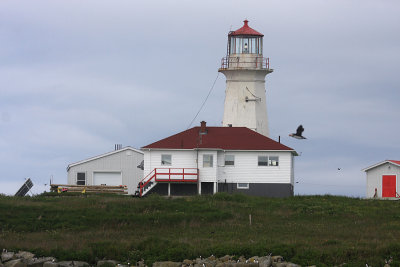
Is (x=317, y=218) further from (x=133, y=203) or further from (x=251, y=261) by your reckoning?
(x=251, y=261)

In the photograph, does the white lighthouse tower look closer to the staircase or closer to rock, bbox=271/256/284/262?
the staircase

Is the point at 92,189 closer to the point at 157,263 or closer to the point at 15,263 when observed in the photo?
the point at 15,263

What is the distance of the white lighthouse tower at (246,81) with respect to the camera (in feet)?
188

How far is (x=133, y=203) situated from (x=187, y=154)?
10.3 m

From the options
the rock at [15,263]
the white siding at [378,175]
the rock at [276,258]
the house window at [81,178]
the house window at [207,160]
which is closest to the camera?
the rock at [276,258]

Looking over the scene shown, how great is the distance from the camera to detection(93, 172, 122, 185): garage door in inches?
2378

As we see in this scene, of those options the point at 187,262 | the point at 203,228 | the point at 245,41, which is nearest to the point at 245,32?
the point at 245,41

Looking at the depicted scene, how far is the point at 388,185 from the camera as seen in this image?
5169 cm

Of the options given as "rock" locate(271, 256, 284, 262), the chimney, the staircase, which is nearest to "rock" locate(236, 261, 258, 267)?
"rock" locate(271, 256, 284, 262)

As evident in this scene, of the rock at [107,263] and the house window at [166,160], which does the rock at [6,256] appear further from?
the house window at [166,160]

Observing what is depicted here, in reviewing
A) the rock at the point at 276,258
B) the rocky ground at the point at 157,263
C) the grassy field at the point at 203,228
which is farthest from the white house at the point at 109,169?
the rock at the point at 276,258

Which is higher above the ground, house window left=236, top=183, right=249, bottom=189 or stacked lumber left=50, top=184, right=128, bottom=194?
house window left=236, top=183, right=249, bottom=189

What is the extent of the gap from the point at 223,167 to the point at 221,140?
5.59ft

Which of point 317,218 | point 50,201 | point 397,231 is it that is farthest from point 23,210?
point 397,231
